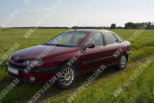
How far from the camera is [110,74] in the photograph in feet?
19.1

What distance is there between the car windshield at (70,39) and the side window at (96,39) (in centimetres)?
21

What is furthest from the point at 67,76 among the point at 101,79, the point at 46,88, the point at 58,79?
the point at 101,79

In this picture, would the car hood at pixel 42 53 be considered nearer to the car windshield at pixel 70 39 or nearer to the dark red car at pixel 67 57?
the dark red car at pixel 67 57

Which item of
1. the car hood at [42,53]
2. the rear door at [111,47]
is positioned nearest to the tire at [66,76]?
the car hood at [42,53]

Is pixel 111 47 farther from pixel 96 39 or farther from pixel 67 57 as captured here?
pixel 67 57

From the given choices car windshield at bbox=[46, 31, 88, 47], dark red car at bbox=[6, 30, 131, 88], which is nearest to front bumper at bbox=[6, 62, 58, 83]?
dark red car at bbox=[6, 30, 131, 88]

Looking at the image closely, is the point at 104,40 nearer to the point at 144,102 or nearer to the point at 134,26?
the point at 144,102

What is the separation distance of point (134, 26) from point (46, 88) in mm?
104699

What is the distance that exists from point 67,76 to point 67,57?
50cm

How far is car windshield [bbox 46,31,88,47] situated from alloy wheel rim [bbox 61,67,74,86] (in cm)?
76

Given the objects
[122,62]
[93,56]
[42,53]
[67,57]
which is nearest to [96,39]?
[93,56]

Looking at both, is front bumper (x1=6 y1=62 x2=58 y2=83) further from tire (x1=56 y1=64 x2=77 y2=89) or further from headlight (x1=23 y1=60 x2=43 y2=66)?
tire (x1=56 y1=64 x2=77 y2=89)

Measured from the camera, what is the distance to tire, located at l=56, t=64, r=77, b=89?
4113 mm

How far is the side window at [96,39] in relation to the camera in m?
5.02
